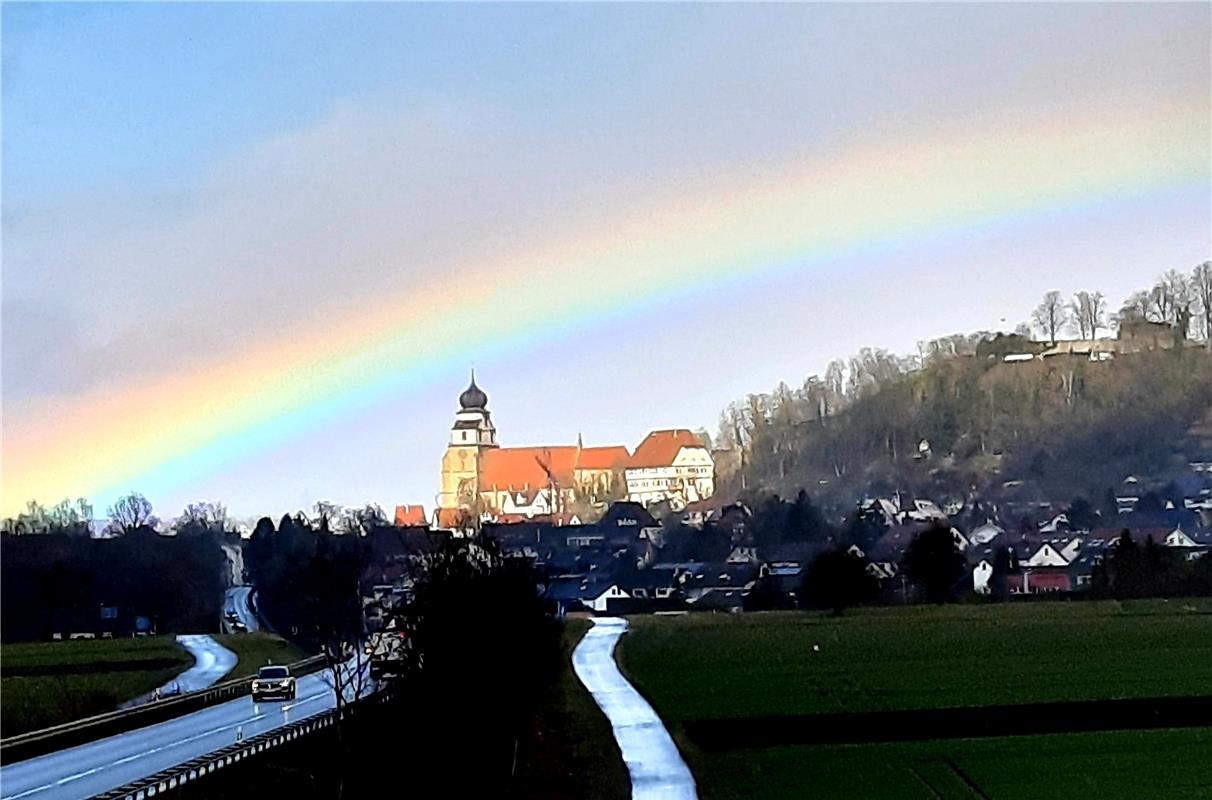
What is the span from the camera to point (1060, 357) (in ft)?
88.8

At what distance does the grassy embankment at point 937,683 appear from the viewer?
416 inches

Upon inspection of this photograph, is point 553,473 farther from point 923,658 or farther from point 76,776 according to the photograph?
point 76,776

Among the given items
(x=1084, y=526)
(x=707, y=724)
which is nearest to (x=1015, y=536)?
(x=1084, y=526)

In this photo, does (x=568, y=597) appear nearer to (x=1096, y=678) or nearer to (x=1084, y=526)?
(x=1084, y=526)

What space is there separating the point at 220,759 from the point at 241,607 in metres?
6.01

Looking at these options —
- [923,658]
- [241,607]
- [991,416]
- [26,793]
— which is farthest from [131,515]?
[991,416]

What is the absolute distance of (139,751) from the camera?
12359mm

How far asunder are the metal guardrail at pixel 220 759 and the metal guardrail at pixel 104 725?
1.69 m

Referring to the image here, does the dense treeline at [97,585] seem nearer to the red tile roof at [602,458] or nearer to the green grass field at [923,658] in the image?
the green grass field at [923,658]

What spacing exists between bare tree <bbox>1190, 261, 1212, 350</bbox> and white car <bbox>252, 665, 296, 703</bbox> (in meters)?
15.1

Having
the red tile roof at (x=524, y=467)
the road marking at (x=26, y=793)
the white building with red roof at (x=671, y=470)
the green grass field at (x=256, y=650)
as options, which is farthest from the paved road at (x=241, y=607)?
the white building with red roof at (x=671, y=470)

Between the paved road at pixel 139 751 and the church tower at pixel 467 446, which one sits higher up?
the church tower at pixel 467 446

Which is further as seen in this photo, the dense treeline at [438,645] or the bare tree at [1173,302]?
the bare tree at [1173,302]

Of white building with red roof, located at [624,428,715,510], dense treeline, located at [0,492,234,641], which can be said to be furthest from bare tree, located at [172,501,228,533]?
white building with red roof, located at [624,428,715,510]
